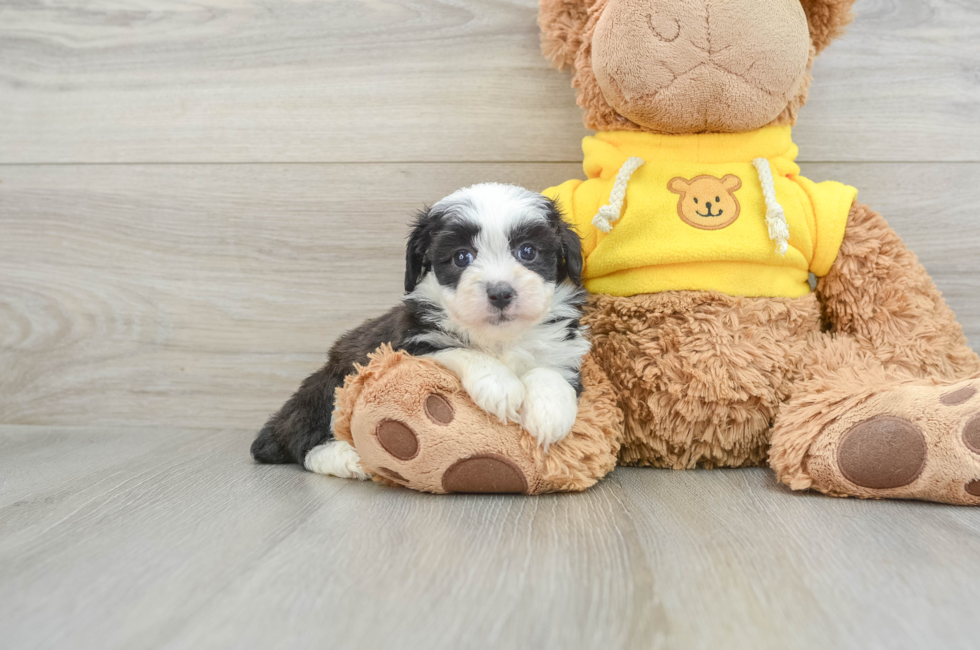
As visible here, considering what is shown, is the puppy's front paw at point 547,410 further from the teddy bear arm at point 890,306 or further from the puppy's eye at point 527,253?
the teddy bear arm at point 890,306

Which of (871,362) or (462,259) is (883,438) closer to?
Answer: (871,362)

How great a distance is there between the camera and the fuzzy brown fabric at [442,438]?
4.15 feet

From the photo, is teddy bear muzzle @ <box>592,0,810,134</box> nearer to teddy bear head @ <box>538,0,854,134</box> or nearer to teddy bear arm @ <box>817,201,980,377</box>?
teddy bear head @ <box>538,0,854,134</box>

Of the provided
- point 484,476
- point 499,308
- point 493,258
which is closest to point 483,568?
point 484,476

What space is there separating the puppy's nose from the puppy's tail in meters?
0.73

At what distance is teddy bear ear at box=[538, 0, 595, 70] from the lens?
5.19 feet

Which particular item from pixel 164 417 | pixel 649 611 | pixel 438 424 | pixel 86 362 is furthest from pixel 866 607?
pixel 86 362

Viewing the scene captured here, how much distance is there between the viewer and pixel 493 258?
135cm

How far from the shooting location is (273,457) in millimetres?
1683

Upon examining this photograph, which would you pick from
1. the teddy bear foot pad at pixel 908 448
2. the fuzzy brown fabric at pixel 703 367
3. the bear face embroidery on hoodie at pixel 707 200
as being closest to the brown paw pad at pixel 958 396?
the teddy bear foot pad at pixel 908 448

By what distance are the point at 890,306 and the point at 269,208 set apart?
1.58m

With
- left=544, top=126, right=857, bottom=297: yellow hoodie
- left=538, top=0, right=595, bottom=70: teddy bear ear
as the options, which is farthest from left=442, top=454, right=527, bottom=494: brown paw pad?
left=538, top=0, right=595, bottom=70: teddy bear ear

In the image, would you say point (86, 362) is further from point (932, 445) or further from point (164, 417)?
point (932, 445)

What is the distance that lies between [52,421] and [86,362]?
0.70ft
